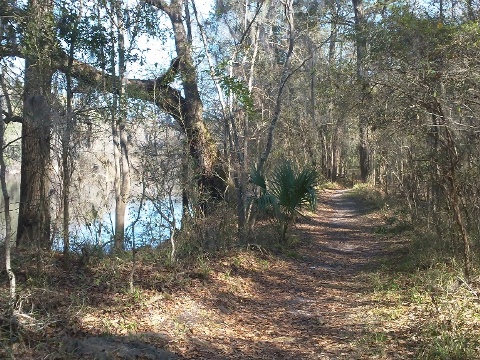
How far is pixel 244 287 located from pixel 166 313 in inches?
87.9

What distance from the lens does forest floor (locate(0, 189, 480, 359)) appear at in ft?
15.8

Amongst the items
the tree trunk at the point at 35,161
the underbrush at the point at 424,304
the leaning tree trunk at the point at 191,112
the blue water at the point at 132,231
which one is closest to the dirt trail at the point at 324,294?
the underbrush at the point at 424,304

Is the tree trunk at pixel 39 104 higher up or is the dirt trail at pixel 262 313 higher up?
the tree trunk at pixel 39 104

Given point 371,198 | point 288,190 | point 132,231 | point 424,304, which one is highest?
point 288,190

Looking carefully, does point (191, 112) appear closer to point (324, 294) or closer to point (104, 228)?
point (104, 228)

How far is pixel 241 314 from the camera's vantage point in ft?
22.5

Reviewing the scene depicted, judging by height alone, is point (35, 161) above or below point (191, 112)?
below

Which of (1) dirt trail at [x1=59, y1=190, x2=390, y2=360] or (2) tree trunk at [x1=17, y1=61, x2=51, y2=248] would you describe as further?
Answer: (2) tree trunk at [x1=17, y1=61, x2=51, y2=248]

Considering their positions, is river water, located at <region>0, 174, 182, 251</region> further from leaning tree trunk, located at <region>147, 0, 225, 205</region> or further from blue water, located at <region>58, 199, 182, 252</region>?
leaning tree trunk, located at <region>147, 0, 225, 205</region>

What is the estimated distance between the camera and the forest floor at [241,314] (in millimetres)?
4824

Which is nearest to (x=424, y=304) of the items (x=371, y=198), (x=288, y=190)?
(x=288, y=190)

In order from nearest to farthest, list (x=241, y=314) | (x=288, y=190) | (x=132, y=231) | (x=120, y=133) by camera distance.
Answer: (x=241, y=314) → (x=132, y=231) → (x=120, y=133) → (x=288, y=190)

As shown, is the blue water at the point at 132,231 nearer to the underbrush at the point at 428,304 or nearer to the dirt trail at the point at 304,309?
the dirt trail at the point at 304,309

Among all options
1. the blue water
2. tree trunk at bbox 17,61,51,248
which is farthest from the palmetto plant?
tree trunk at bbox 17,61,51,248
